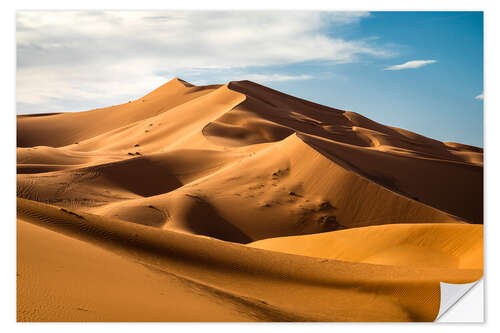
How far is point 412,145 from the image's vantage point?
39.1 metres

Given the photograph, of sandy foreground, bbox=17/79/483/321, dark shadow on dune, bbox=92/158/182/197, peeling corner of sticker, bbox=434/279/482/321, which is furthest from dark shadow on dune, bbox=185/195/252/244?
peeling corner of sticker, bbox=434/279/482/321

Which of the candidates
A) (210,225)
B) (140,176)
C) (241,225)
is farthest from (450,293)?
(140,176)

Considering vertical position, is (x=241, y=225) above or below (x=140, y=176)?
below

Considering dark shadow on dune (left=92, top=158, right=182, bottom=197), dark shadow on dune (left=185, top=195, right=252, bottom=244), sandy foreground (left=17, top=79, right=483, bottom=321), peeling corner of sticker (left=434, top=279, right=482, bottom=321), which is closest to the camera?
sandy foreground (left=17, top=79, right=483, bottom=321)

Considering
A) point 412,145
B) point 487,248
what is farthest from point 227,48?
point 412,145

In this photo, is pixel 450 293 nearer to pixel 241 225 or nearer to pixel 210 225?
pixel 241 225

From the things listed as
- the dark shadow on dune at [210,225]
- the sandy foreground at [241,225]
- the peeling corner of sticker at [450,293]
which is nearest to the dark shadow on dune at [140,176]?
the sandy foreground at [241,225]

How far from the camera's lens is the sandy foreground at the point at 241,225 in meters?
6.07

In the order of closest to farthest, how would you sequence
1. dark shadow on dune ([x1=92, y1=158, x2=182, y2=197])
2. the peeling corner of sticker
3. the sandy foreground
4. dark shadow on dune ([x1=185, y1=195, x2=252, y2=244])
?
the sandy foreground < the peeling corner of sticker < dark shadow on dune ([x1=185, y1=195, x2=252, y2=244]) < dark shadow on dune ([x1=92, y1=158, x2=182, y2=197])

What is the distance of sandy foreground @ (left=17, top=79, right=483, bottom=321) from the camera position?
6066 mm

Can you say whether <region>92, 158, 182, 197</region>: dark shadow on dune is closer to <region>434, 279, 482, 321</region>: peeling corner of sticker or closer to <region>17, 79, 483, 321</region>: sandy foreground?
<region>17, 79, 483, 321</region>: sandy foreground

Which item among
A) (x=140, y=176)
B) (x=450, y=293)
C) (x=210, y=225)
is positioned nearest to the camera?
(x=450, y=293)

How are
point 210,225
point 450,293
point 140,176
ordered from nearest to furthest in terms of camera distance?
point 450,293 < point 210,225 < point 140,176

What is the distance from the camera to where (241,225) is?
52.5 feet
